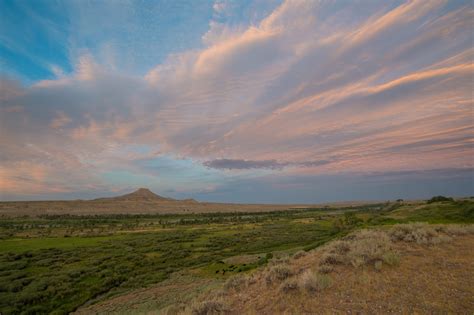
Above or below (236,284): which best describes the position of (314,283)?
above

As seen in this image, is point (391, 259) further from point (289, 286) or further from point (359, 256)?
point (289, 286)

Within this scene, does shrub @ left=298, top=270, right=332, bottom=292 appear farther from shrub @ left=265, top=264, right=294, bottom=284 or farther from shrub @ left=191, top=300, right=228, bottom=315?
shrub @ left=191, top=300, right=228, bottom=315

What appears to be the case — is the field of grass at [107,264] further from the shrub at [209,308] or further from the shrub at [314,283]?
the shrub at [314,283]

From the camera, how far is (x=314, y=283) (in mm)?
8156

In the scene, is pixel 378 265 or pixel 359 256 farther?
pixel 359 256

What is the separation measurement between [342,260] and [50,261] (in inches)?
1342

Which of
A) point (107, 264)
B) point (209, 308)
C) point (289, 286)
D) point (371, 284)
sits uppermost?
point (371, 284)

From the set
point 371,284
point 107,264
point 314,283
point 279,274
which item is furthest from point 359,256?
point 107,264

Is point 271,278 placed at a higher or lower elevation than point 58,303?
higher

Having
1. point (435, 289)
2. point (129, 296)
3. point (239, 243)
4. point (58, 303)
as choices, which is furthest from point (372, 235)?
point (239, 243)

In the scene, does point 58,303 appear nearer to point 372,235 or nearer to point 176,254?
point 176,254

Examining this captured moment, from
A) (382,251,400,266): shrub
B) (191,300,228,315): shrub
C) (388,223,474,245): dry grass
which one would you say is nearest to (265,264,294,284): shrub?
(191,300,228,315): shrub

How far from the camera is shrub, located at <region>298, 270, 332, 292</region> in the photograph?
8102mm

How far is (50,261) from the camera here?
96.6 feet
